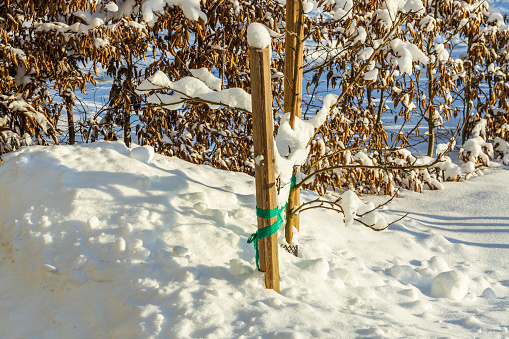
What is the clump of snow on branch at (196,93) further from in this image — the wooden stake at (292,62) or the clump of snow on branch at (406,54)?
the clump of snow on branch at (406,54)

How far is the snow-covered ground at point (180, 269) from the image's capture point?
2072 mm

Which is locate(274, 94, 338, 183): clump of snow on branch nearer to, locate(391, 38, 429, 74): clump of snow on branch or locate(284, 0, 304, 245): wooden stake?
locate(284, 0, 304, 245): wooden stake

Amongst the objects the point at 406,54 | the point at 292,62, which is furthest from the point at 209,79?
the point at 406,54

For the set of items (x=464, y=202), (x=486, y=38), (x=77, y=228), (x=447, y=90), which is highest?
(x=486, y=38)

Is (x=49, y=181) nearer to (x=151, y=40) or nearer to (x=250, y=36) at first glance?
(x=250, y=36)

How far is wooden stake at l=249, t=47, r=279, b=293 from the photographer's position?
82.7 inches

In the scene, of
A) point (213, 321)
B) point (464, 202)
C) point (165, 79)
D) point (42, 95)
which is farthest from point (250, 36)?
point (464, 202)

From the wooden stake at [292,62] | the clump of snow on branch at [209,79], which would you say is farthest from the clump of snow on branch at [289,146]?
the clump of snow on branch at [209,79]

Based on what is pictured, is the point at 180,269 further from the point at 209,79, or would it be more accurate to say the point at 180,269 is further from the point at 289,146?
the point at 209,79

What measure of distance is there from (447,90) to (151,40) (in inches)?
151

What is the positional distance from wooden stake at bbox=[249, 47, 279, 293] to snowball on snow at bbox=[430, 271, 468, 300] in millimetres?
1194

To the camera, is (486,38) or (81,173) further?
(486,38)

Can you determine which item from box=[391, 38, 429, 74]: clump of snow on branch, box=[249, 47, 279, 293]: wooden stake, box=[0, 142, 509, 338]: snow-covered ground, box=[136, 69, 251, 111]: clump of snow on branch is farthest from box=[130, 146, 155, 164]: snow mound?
box=[391, 38, 429, 74]: clump of snow on branch

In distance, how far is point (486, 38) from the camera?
21.5 ft
